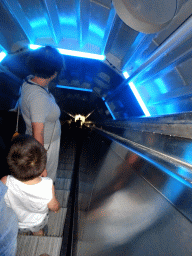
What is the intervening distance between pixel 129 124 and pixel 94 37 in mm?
1827

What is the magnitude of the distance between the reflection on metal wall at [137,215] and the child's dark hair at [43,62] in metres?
1.05

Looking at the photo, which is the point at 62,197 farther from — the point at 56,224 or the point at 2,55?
the point at 2,55

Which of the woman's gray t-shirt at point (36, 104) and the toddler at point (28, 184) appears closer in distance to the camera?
the toddler at point (28, 184)

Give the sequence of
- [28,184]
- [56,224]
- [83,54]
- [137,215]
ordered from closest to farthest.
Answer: [137,215], [28,184], [56,224], [83,54]

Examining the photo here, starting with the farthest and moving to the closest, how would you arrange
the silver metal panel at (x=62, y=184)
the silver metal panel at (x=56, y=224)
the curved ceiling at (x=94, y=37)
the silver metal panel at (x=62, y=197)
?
the silver metal panel at (x=62, y=184) → the silver metal panel at (x=62, y=197) → the curved ceiling at (x=94, y=37) → the silver metal panel at (x=56, y=224)

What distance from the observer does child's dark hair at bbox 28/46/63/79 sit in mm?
1512

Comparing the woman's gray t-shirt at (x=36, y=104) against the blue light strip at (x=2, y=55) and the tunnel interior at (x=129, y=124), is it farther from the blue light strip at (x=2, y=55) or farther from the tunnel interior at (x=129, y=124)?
the blue light strip at (x=2, y=55)

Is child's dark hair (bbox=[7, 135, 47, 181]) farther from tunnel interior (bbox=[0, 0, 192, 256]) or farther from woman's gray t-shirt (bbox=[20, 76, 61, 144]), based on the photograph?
tunnel interior (bbox=[0, 0, 192, 256])

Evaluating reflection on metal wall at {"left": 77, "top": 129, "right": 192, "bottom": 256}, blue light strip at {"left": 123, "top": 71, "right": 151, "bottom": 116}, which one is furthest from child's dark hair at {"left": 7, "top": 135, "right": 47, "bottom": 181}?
blue light strip at {"left": 123, "top": 71, "right": 151, "bottom": 116}

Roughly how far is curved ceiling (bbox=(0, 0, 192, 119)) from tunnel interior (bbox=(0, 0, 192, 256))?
0.05ft

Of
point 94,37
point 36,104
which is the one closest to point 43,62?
point 36,104

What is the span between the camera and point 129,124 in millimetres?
2029

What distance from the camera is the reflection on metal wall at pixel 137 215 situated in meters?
0.60

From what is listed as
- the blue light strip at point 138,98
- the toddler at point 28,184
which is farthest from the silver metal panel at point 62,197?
the blue light strip at point 138,98
